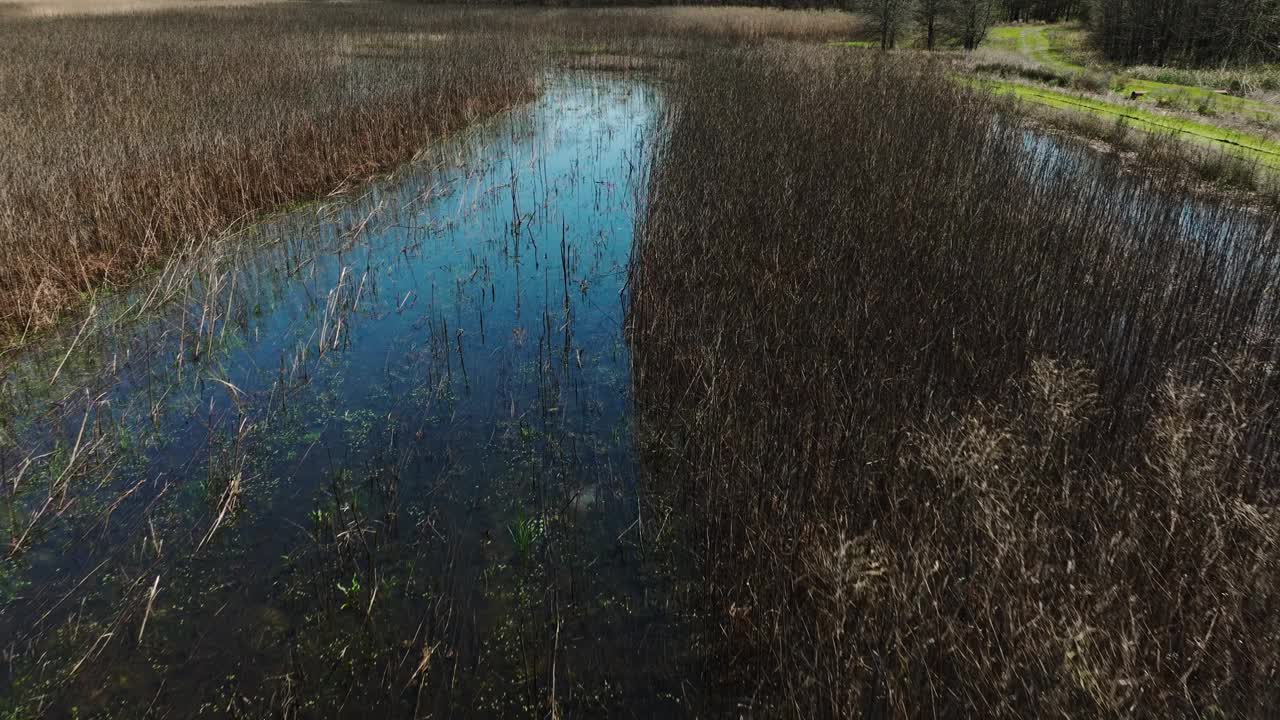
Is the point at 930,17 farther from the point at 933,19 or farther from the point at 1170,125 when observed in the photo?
the point at 1170,125

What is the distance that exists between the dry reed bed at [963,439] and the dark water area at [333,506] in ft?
1.57

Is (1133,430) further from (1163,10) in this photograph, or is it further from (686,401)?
(1163,10)

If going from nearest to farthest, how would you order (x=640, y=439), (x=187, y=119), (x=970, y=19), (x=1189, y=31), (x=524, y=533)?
(x=524, y=533) < (x=640, y=439) < (x=187, y=119) < (x=1189, y=31) < (x=970, y=19)

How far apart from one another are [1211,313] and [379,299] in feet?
19.1

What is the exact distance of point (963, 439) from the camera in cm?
276

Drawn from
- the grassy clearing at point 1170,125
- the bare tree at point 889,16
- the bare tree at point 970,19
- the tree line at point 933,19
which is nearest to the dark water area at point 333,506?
the grassy clearing at point 1170,125

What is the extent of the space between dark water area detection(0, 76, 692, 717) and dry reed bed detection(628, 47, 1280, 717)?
48 centimetres

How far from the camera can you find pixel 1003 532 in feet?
7.43

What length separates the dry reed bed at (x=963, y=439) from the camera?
6.44 ft

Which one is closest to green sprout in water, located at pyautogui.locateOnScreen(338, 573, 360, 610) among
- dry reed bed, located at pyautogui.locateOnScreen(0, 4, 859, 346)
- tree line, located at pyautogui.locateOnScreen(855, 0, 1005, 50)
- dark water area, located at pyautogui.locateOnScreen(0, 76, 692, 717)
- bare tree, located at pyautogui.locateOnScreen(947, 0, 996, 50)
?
dark water area, located at pyautogui.locateOnScreen(0, 76, 692, 717)

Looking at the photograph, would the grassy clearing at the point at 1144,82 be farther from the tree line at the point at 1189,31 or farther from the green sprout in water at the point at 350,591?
the green sprout in water at the point at 350,591

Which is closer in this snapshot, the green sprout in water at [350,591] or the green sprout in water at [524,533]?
the green sprout in water at [350,591]

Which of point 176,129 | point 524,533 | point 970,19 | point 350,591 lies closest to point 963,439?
point 524,533

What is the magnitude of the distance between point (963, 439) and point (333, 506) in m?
2.85
